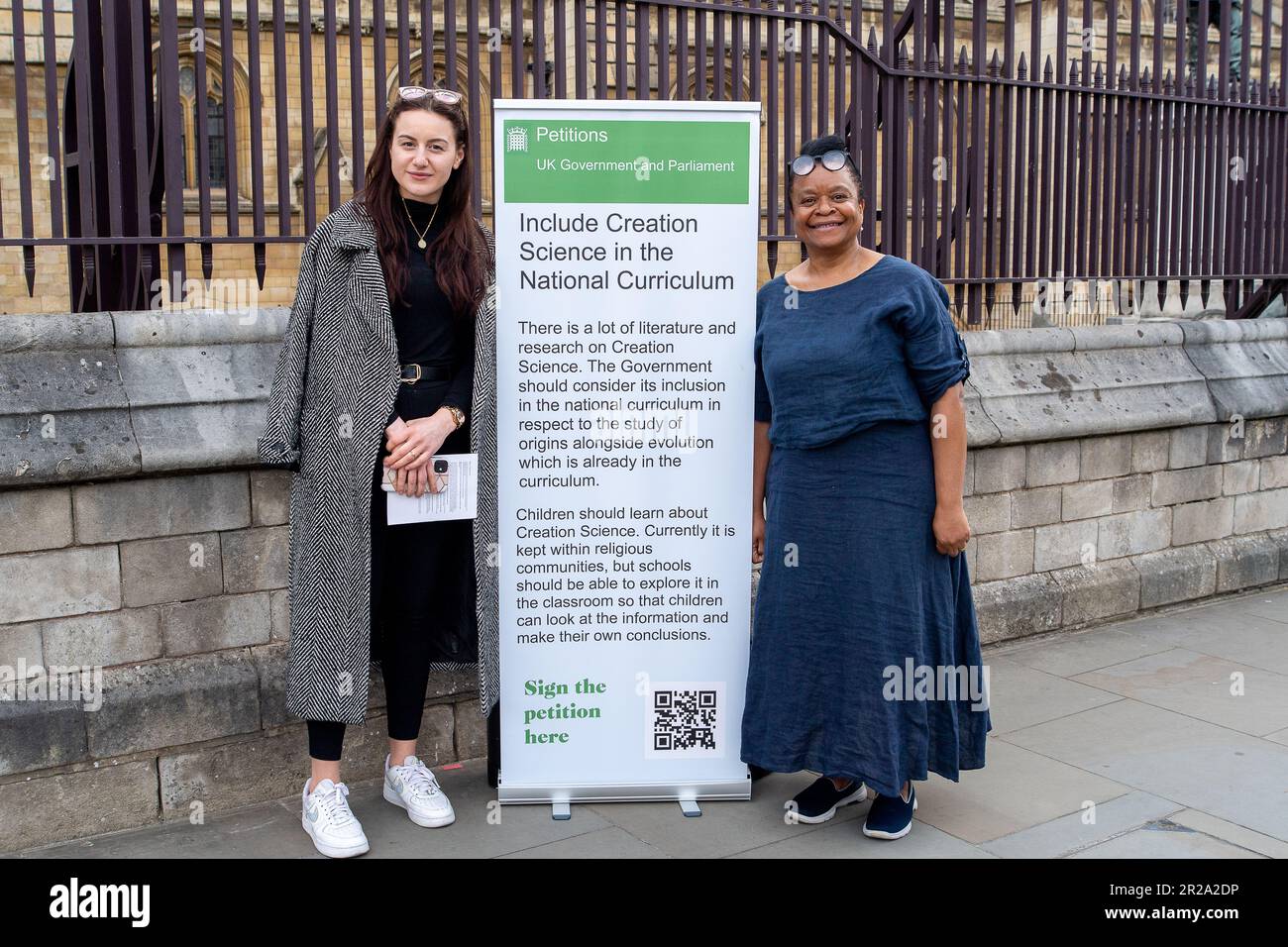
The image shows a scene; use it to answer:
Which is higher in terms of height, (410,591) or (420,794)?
(410,591)

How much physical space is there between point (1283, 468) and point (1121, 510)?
4.65 feet

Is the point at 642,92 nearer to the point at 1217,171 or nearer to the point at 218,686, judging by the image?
the point at 218,686

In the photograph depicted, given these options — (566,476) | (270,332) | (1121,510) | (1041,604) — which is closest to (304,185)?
(270,332)

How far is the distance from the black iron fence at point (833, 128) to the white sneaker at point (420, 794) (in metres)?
1.78

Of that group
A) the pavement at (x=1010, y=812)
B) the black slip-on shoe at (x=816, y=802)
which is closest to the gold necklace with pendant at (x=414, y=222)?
the pavement at (x=1010, y=812)

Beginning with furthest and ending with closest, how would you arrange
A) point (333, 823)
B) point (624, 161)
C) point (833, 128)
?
point (833, 128) < point (624, 161) < point (333, 823)

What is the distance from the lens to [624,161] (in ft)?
12.5

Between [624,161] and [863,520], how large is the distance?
127 centimetres

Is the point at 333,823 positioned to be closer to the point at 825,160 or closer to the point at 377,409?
the point at 377,409

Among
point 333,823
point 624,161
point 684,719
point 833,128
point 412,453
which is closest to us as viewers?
point 412,453

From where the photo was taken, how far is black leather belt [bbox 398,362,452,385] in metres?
3.68

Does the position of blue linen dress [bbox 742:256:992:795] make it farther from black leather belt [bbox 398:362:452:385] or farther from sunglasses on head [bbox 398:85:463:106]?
sunglasses on head [bbox 398:85:463:106]

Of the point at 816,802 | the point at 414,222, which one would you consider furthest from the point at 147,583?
the point at 816,802

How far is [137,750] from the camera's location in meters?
→ 3.87
